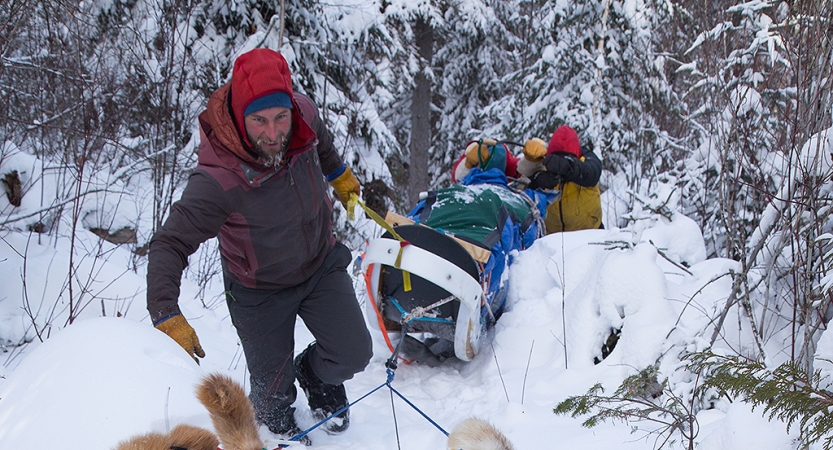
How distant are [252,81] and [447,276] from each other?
172cm

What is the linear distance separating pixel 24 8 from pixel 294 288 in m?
2.53

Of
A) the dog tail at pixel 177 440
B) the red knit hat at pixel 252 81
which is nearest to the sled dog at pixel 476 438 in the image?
the dog tail at pixel 177 440

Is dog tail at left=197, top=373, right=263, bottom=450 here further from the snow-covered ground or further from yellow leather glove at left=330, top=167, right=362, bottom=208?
yellow leather glove at left=330, top=167, right=362, bottom=208

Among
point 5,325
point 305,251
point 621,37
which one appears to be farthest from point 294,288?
point 621,37

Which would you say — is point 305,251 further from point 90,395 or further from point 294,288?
point 90,395

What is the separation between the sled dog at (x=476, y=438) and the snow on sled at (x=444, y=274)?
188cm

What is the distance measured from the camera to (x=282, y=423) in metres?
3.15

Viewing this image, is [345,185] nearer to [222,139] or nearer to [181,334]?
[222,139]

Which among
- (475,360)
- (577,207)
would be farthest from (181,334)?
(577,207)

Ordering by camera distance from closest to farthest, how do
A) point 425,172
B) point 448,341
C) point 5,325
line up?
point 5,325, point 448,341, point 425,172

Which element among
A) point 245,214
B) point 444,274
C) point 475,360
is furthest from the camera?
point 475,360

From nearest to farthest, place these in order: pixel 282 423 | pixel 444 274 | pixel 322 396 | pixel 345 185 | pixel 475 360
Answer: pixel 282 423 → pixel 322 396 → pixel 444 274 → pixel 345 185 → pixel 475 360

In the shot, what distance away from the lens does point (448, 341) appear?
4121mm

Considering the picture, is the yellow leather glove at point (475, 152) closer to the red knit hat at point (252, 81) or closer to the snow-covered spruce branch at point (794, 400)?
the red knit hat at point (252, 81)
